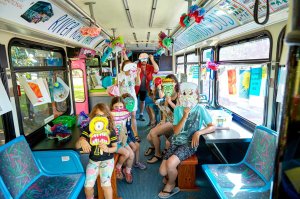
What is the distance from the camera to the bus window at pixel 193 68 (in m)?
5.76

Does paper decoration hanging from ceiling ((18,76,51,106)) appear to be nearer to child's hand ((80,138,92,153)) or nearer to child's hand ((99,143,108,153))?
child's hand ((80,138,92,153))

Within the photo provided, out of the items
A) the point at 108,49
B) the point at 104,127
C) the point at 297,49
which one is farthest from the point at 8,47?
the point at 297,49

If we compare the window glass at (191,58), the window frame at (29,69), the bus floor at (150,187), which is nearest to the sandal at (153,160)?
the bus floor at (150,187)

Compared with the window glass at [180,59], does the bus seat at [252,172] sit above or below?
below

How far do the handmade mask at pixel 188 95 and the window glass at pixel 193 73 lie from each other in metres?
2.88

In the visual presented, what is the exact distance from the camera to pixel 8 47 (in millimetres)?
2471

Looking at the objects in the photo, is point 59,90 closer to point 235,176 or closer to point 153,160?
point 153,160

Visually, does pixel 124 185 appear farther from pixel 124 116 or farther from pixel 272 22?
pixel 272 22

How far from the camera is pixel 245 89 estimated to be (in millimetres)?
3260

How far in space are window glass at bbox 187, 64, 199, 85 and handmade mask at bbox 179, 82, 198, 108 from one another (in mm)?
2880

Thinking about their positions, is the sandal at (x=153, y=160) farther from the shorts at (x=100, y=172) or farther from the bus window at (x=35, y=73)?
the bus window at (x=35, y=73)

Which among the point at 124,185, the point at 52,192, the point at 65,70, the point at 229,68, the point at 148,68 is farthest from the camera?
the point at 148,68

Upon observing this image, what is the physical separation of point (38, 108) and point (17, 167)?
1.33 metres

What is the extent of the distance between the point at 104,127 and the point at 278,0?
7.16 ft
